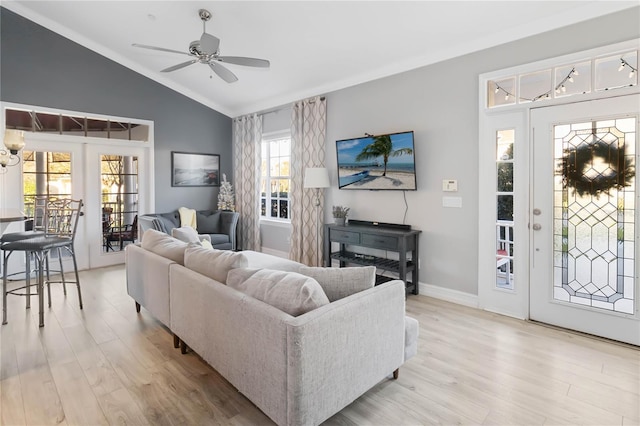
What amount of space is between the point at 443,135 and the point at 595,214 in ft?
5.36

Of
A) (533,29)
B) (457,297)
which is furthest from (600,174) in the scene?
(457,297)

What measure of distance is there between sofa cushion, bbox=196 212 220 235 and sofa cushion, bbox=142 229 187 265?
2.87m

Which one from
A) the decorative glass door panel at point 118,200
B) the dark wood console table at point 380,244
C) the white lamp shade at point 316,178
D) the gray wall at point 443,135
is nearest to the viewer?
the gray wall at point 443,135

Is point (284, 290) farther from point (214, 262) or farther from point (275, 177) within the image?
point (275, 177)

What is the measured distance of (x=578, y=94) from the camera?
3043 mm

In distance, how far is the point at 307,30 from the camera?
157 inches

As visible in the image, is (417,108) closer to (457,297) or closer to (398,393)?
(457,297)

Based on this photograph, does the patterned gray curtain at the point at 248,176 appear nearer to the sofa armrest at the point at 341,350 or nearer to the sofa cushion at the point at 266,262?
the sofa cushion at the point at 266,262

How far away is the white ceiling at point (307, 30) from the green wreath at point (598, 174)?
1131 mm

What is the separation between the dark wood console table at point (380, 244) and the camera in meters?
3.97

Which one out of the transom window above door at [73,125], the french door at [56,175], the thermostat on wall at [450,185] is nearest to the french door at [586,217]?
the thermostat on wall at [450,185]

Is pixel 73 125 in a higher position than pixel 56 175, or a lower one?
higher

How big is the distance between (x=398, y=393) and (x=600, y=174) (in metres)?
2.54

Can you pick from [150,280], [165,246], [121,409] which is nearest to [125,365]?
[121,409]
